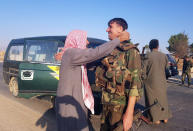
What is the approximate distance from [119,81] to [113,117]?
1.38ft

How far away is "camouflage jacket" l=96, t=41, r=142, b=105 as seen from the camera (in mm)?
1868

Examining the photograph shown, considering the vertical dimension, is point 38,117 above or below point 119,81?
below

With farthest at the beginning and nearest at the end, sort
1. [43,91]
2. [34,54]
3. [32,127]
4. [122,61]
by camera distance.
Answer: [34,54], [43,91], [32,127], [122,61]

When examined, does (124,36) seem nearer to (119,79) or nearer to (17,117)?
(119,79)

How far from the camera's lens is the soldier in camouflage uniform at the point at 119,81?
186 centimetres

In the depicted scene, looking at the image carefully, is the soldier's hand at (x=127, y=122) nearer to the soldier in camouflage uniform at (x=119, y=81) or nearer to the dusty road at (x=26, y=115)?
the soldier in camouflage uniform at (x=119, y=81)

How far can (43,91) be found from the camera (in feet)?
13.7

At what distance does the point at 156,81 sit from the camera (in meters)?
4.01

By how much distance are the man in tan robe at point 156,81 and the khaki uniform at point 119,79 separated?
2.22 meters

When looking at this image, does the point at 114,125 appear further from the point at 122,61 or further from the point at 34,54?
the point at 34,54

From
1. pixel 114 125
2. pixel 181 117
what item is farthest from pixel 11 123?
pixel 181 117

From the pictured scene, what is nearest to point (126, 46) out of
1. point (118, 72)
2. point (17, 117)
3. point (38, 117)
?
point (118, 72)

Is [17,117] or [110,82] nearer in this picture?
[110,82]

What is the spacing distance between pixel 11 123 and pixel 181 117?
4126mm
